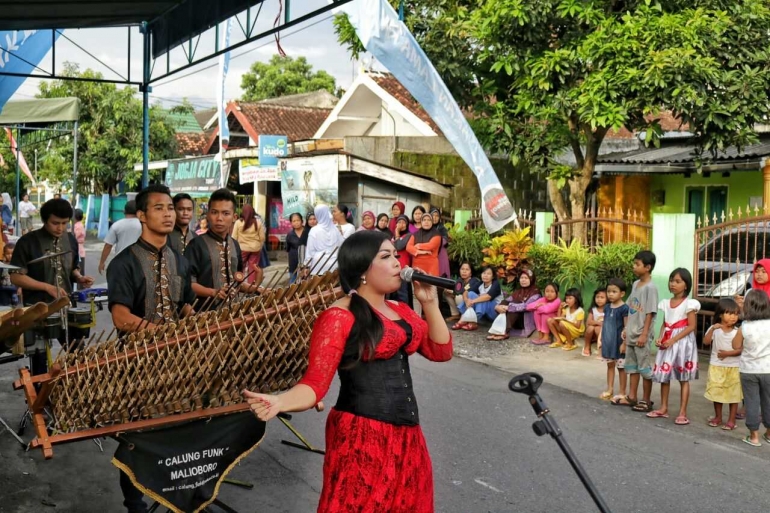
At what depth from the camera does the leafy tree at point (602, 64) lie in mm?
10898

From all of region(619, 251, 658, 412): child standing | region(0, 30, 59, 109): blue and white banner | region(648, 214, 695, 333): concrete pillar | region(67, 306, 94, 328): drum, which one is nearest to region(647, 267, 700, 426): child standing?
region(619, 251, 658, 412): child standing

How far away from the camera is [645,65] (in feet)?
35.7

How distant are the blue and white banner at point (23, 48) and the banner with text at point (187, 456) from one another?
337 inches

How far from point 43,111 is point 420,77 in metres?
8.97

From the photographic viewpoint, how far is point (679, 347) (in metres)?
7.04

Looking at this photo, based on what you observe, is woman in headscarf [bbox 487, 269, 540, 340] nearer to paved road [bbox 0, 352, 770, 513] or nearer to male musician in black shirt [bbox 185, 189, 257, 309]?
paved road [bbox 0, 352, 770, 513]

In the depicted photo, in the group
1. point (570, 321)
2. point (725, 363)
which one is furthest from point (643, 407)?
point (570, 321)

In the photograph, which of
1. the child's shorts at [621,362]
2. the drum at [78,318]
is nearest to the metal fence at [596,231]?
the child's shorts at [621,362]

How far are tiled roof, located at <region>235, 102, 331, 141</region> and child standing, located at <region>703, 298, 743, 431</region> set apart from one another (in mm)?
19801

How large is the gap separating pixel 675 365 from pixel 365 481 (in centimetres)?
467

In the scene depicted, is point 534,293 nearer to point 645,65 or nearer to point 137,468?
point 645,65

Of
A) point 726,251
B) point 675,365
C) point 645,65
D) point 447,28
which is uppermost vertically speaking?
point 447,28

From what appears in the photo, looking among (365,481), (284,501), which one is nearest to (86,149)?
(284,501)

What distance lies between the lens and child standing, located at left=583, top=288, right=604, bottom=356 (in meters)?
9.16
